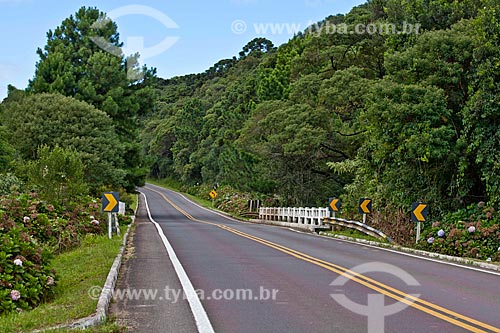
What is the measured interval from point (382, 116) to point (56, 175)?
11383 mm

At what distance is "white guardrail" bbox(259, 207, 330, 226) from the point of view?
29.4m

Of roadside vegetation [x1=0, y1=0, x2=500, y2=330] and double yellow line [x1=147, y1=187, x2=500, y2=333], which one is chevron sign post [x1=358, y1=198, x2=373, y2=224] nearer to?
roadside vegetation [x1=0, y1=0, x2=500, y2=330]

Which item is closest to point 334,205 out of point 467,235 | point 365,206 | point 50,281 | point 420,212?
point 365,206

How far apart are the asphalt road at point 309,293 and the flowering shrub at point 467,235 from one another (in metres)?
1.69

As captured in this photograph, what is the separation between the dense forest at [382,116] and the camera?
1859 centimetres

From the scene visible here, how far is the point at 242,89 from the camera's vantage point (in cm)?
8862

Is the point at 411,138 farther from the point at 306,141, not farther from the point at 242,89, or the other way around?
the point at 242,89

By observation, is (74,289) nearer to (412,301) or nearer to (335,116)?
(412,301)

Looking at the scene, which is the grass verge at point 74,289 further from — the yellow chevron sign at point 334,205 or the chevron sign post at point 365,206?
the yellow chevron sign at point 334,205

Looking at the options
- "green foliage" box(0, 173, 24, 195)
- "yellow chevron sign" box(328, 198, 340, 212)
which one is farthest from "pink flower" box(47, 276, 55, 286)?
"yellow chevron sign" box(328, 198, 340, 212)

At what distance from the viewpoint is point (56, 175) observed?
21.0 m

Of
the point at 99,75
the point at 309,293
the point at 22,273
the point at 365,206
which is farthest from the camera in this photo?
the point at 99,75

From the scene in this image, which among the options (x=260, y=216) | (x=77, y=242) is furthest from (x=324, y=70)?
(x=77, y=242)

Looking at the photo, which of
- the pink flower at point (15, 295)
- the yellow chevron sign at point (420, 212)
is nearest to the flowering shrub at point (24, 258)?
the pink flower at point (15, 295)
